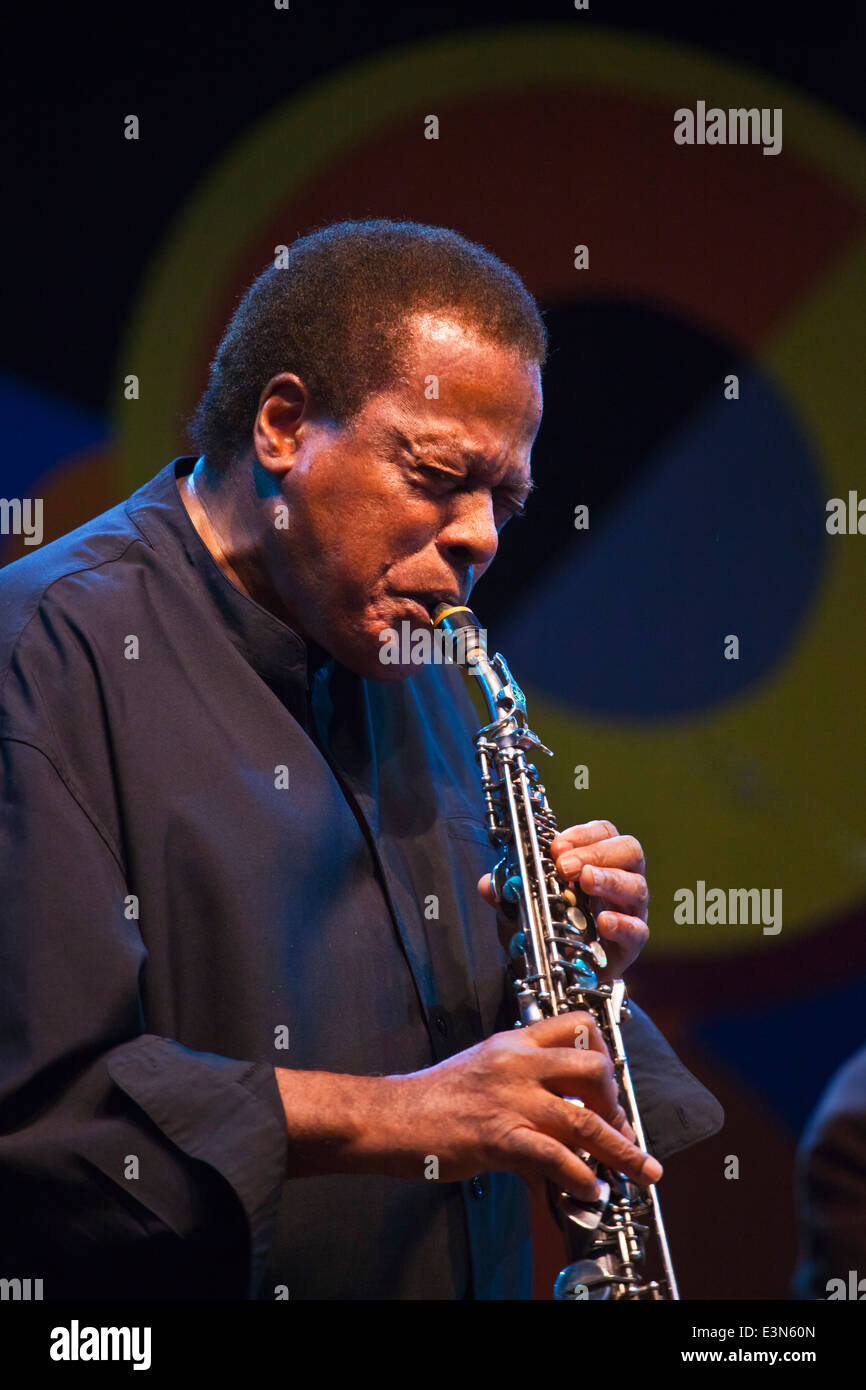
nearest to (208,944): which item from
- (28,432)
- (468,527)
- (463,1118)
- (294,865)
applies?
(294,865)

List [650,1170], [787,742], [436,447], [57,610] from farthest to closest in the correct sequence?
[787,742], [436,447], [57,610], [650,1170]

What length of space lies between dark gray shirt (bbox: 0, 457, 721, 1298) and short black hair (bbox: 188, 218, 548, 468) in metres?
0.17

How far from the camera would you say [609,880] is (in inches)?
65.5

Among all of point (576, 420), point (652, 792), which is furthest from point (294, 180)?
point (652, 792)

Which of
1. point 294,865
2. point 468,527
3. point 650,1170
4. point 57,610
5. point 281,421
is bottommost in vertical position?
point 650,1170

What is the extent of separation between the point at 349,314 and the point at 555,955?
2.71ft

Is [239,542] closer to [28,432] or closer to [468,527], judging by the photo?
[468,527]

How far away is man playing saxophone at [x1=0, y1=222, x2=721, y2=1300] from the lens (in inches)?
52.3

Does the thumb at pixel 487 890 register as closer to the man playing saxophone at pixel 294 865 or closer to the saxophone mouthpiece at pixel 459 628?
the man playing saxophone at pixel 294 865

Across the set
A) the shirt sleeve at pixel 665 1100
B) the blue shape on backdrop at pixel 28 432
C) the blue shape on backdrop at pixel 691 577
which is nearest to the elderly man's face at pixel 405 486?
the shirt sleeve at pixel 665 1100

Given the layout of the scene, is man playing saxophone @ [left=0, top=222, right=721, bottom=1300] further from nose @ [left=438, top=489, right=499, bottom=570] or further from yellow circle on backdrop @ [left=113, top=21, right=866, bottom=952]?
yellow circle on backdrop @ [left=113, top=21, right=866, bottom=952]

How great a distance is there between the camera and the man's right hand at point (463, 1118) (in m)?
1.35

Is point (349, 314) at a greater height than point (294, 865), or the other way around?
point (349, 314)

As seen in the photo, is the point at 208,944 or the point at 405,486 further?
the point at 405,486
